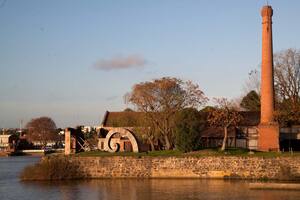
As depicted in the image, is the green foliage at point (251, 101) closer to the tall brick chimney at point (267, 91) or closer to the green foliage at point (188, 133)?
the tall brick chimney at point (267, 91)

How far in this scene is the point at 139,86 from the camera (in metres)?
53.4

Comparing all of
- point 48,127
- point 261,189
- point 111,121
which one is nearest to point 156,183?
point 261,189

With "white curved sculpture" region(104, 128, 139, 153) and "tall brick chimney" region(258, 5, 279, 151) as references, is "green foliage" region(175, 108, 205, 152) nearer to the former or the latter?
"white curved sculpture" region(104, 128, 139, 153)

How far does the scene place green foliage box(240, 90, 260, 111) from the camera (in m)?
68.9

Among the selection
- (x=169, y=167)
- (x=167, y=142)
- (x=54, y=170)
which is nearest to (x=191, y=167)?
(x=169, y=167)

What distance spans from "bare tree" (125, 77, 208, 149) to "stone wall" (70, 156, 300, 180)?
383 inches

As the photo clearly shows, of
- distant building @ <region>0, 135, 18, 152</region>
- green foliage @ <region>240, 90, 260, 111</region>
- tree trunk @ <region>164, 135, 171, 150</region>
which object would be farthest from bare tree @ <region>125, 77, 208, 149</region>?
distant building @ <region>0, 135, 18, 152</region>

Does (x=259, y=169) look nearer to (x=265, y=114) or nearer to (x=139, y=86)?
(x=265, y=114)

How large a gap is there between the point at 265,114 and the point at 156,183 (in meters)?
14.0

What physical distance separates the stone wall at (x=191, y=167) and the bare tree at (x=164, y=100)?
973 cm

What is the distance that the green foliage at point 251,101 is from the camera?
68938 millimetres

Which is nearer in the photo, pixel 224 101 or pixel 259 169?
pixel 259 169

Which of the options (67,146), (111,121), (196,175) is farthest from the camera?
(111,121)

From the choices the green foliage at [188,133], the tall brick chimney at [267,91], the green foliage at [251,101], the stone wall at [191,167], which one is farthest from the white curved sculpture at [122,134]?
the green foliage at [251,101]
